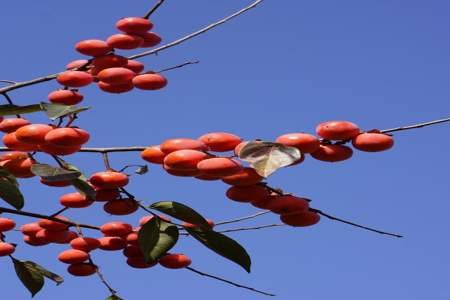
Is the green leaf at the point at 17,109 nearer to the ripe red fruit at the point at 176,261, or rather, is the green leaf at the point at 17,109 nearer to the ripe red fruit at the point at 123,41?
the ripe red fruit at the point at 123,41

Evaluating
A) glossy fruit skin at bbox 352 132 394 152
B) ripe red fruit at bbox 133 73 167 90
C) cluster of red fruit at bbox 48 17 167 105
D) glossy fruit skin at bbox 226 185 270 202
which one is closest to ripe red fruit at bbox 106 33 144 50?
cluster of red fruit at bbox 48 17 167 105

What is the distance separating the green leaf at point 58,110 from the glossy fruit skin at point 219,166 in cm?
38

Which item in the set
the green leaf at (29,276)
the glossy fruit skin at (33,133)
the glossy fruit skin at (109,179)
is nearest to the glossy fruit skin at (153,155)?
the glossy fruit skin at (109,179)

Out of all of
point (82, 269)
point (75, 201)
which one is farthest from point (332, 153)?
point (82, 269)

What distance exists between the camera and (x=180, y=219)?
2348mm

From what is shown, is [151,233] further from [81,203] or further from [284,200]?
[284,200]

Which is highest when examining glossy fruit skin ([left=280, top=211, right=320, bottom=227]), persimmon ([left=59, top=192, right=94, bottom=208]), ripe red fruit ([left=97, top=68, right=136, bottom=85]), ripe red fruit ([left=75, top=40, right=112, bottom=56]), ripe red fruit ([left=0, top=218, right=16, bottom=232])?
ripe red fruit ([left=75, top=40, right=112, bottom=56])

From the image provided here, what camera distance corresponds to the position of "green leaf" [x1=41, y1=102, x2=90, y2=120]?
87.0 inches

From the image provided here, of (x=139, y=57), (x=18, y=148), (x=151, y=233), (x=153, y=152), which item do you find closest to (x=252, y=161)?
(x=153, y=152)

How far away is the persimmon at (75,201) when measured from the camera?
249 centimetres

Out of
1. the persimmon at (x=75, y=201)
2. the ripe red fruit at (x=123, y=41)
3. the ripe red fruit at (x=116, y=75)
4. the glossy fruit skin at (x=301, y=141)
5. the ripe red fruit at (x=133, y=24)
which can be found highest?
the ripe red fruit at (x=133, y=24)

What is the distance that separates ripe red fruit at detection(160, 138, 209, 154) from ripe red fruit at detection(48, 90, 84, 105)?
0.57 metres

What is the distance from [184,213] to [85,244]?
24.1 inches

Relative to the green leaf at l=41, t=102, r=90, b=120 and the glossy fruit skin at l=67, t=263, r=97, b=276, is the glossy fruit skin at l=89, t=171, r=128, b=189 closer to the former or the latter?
the green leaf at l=41, t=102, r=90, b=120
